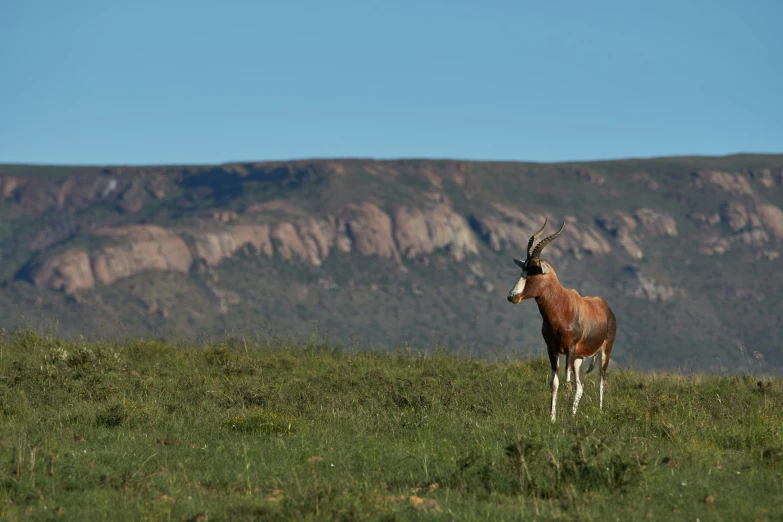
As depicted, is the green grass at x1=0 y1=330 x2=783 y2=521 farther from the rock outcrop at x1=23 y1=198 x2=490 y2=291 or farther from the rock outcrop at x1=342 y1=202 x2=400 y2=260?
the rock outcrop at x1=342 y1=202 x2=400 y2=260

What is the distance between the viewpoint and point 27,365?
16562 mm

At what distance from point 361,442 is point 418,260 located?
154804 millimetres

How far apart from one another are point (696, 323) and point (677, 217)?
146 ft

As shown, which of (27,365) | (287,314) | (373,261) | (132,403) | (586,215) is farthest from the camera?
(586,215)

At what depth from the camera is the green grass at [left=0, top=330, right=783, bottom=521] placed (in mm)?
9617

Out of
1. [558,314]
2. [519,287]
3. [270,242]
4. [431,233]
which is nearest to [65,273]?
[270,242]

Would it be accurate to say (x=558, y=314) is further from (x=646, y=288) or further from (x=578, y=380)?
(x=646, y=288)

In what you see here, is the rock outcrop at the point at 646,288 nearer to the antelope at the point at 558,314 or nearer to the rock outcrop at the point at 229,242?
the rock outcrop at the point at 229,242

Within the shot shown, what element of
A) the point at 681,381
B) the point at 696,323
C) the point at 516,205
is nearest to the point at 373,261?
the point at 516,205

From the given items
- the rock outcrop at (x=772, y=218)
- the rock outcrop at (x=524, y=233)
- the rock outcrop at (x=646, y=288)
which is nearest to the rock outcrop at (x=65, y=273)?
the rock outcrop at (x=524, y=233)

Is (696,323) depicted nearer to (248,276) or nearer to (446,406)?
(248,276)

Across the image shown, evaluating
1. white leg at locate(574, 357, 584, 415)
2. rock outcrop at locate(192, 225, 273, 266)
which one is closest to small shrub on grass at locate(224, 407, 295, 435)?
white leg at locate(574, 357, 584, 415)

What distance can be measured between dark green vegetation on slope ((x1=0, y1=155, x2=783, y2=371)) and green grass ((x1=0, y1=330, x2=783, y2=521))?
3438 inches

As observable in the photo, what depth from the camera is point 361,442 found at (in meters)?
12.3
